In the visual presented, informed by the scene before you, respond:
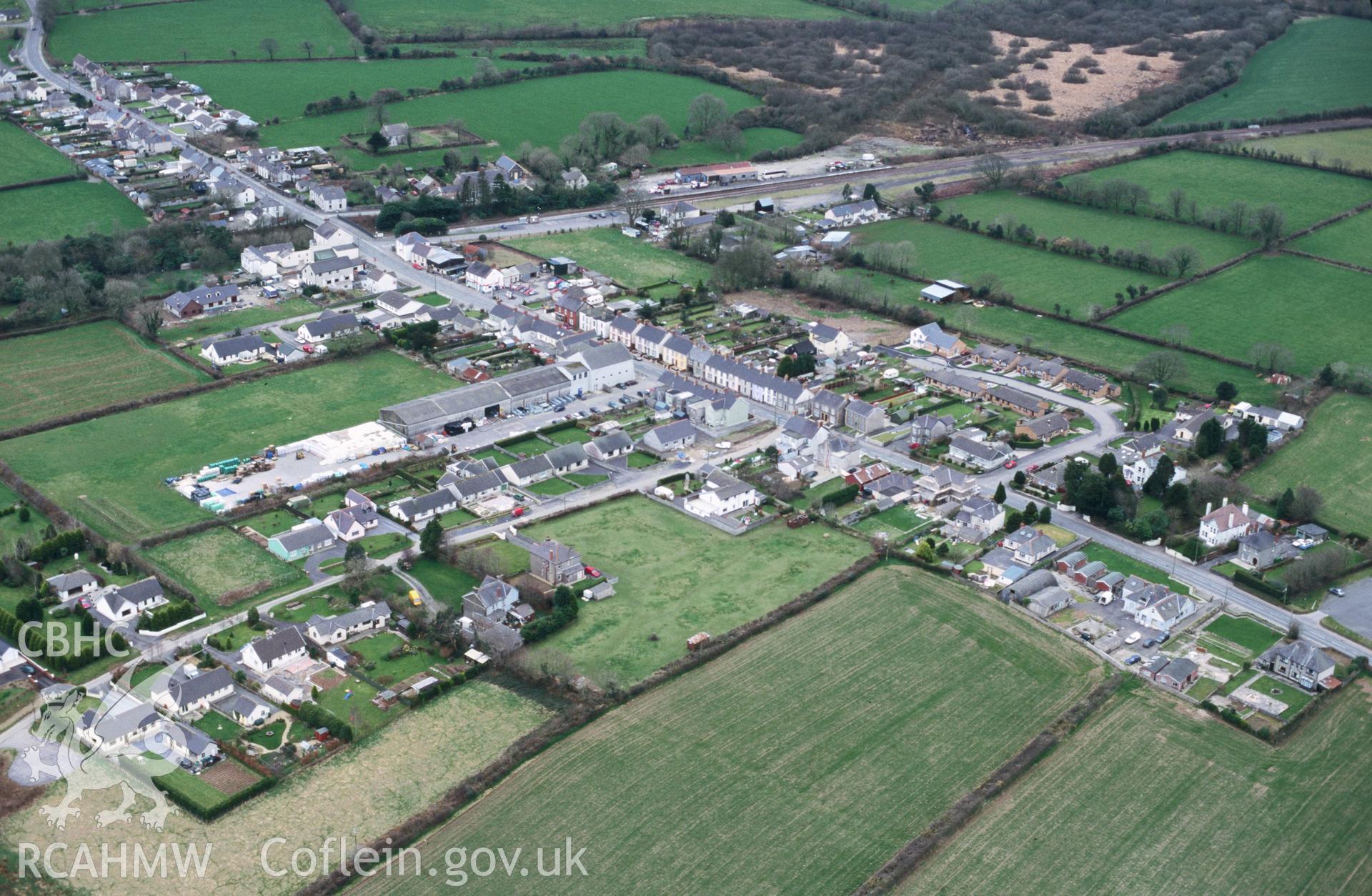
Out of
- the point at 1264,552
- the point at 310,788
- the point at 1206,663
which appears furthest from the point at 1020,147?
the point at 310,788

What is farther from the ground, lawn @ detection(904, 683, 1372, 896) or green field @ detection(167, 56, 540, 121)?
green field @ detection(167, 56, 540, 121)

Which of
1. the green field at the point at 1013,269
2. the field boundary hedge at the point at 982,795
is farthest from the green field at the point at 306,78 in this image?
the field boundary hedge at the point at 982,795

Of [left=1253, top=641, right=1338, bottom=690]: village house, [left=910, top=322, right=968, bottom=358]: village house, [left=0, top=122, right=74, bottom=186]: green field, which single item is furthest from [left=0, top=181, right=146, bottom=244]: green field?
[left=1253, top=641, right=1338, bottom=690]: village house

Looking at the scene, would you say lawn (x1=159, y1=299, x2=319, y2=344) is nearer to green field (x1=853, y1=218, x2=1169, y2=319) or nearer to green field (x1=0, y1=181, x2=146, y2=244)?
green field (x1=0, y1=181, x2=146, y2=244)

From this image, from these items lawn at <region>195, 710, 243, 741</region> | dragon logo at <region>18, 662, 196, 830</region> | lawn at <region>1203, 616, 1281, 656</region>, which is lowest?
lawn at <region>195, 710, 243, 741</region>

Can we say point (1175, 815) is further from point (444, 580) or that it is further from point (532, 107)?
point (532, 107)
